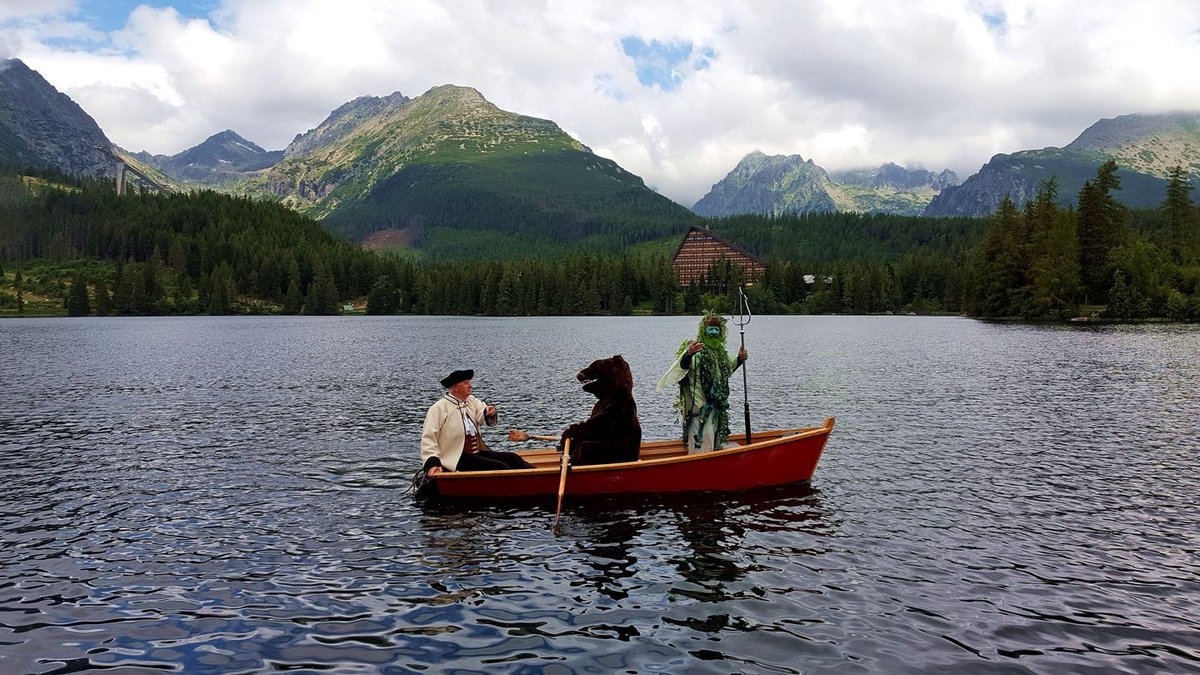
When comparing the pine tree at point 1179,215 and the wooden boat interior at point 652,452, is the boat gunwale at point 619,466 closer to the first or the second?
the wooden boat interior at point 652,452

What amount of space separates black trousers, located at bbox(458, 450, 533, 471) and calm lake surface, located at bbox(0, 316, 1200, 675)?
1092 millimetres

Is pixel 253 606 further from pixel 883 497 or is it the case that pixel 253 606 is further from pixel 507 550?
pixel 883 497

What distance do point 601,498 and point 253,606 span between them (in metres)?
9.35

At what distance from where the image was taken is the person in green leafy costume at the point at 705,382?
2053cm

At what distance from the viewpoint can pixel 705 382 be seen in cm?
2117

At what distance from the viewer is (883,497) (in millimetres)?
20734

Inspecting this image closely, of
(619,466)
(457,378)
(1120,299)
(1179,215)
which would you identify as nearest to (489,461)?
(457,378)

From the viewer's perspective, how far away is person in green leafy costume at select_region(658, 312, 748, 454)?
2053 centimetres

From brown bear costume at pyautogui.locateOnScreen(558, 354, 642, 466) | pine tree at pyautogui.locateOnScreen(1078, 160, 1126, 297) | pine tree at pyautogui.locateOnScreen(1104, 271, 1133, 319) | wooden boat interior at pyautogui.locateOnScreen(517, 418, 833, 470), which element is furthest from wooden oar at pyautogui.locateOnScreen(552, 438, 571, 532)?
pine tree at pyautogui.locateOnScreen(1078, 160, 1126, 297)

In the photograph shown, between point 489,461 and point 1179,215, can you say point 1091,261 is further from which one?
point 489,461

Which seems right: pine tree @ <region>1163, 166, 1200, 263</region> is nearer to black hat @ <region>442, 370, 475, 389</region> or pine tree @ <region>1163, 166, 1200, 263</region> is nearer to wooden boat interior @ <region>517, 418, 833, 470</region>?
wooden boat interior @ <region>517, 418, 833, 470</region>

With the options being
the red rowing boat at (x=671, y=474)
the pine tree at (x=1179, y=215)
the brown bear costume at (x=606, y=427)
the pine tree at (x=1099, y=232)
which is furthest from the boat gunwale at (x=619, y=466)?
the pine tree at (x=1179, y=215)

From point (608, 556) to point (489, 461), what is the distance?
17.0 feet

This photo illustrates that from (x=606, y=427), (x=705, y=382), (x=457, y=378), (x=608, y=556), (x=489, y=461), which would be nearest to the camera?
(x=608, y=556)
